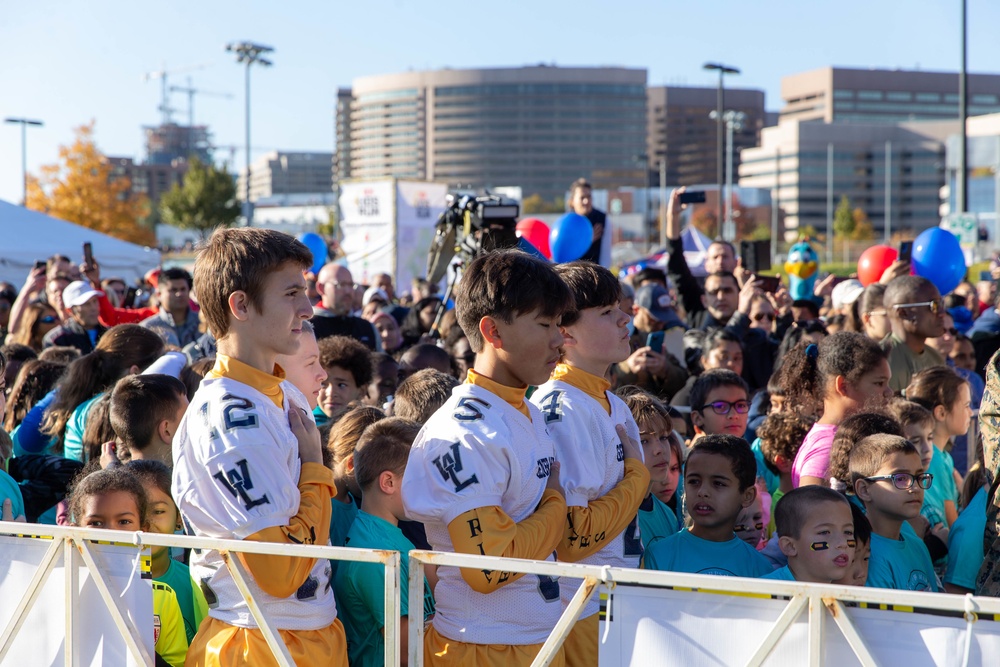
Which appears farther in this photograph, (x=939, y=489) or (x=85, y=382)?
Answer: (x=85, y=382)

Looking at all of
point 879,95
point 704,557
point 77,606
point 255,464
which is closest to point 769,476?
point 704,557

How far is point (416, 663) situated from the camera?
2631mm

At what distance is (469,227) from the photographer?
27.3 ft

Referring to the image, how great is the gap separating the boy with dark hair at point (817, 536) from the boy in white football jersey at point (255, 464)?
1.58 metres

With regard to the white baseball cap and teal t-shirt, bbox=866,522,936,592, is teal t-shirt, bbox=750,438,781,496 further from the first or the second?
the white baseball cap

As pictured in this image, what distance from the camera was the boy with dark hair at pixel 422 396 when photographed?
14.6ft

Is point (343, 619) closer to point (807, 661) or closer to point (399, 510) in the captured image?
point (399, 510)

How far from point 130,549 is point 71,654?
392 mm

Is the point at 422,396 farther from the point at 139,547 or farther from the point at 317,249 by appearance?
the point at 317,249

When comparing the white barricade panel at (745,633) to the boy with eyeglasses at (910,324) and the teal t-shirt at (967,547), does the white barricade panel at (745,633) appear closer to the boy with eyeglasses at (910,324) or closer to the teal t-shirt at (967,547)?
the teal t-shirt at (967,547)

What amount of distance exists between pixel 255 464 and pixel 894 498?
2530mm

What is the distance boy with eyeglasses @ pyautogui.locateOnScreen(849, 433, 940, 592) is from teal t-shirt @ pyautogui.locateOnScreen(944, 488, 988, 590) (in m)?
0.10

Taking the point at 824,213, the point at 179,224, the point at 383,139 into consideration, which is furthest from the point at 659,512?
the point at 383,139

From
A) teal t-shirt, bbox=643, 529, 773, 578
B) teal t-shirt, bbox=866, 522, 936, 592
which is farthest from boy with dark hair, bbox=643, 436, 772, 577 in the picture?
teal t-shirt, bbox=866, 522, 936, 592
